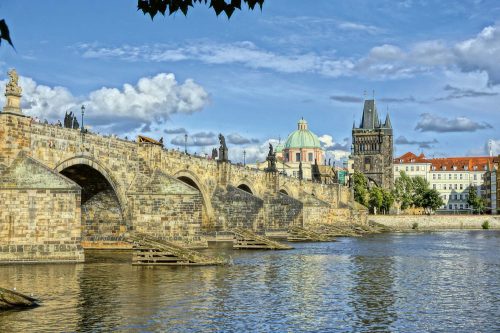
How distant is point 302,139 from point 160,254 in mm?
146975

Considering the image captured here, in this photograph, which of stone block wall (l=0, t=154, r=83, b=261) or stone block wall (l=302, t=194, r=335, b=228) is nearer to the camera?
stone block wall (l=0, t=154, r=83, b=261)

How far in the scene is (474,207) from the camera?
144625 millimetres

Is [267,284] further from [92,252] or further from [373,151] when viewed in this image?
[373,151]

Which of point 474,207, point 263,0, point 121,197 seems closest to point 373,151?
point 474,207

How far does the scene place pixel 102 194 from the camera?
4081cm

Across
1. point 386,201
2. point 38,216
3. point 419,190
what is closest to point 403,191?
point 419,190

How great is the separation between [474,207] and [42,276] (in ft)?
433

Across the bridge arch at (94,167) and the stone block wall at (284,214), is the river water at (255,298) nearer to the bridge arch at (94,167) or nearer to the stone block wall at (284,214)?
the bridge arch at (94,167)

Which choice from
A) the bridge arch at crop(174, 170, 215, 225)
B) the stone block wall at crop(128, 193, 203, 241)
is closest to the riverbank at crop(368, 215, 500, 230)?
the bridge arch at crop(174, 170, 215, 225)

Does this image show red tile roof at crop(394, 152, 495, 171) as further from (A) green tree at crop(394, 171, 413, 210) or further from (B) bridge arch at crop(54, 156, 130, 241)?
(B) bridge arch at crop(54, 156, 130, 241)

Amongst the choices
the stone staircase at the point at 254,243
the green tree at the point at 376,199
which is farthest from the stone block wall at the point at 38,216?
the green tree at the point at 376,199

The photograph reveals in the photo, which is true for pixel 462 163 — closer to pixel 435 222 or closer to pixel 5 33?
pixel 435 222

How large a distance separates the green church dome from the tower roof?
1249 cm

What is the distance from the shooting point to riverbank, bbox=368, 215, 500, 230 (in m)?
114
